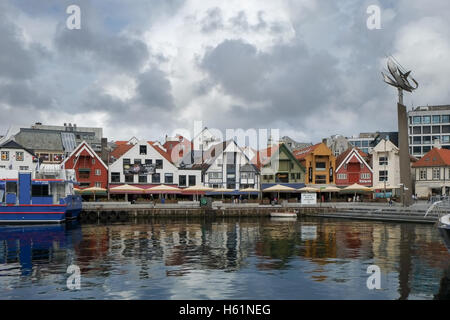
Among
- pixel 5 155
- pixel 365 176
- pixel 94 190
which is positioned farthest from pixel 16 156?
pixel 365 176

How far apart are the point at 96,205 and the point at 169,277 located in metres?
53.9

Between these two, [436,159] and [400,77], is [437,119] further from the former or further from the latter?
[400,77]

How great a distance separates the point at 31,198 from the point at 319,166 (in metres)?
62.4

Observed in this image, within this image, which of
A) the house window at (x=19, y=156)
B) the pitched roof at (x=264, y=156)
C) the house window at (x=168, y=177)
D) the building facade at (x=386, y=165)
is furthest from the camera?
the building facade at (x=386, y=165)

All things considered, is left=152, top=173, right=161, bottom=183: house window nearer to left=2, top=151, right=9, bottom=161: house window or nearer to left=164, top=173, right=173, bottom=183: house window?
left=164, top=173, right=173, bottom=183: house window

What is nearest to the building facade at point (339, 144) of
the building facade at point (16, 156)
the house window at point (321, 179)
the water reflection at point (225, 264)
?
the house window at point (321, 179)

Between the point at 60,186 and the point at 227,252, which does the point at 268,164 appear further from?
the point at 227,252

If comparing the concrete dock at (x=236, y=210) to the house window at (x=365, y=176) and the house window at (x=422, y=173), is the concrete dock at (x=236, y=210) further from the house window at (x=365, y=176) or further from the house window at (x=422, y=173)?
the house window at (x=422, y=173)

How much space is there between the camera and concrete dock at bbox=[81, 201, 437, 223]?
71375mm

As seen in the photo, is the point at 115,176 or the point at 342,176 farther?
the point at 342,176

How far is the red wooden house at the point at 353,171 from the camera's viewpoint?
340 ft

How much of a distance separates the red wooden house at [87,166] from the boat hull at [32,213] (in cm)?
2836

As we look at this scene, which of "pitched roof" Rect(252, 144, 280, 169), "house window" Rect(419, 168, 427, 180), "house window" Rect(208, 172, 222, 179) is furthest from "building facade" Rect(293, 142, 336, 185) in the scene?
"house window" Rect(419, 168, 427, 180)

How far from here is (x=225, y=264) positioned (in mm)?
29891
